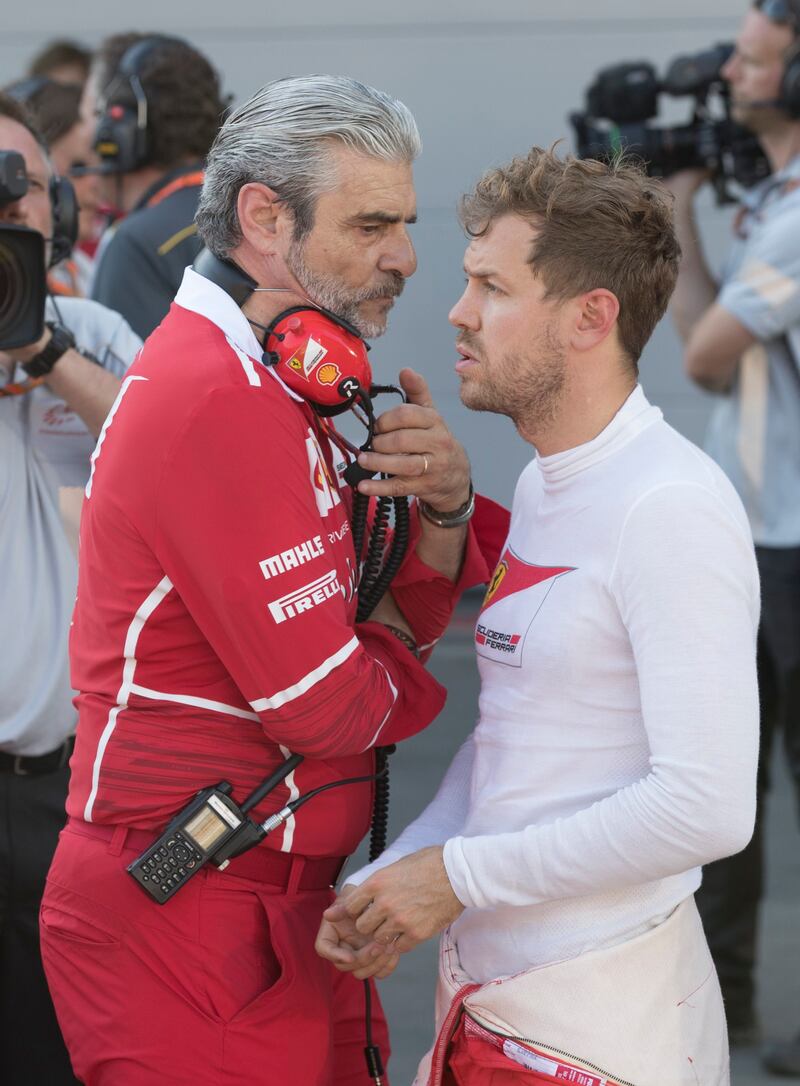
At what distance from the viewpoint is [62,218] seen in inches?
117

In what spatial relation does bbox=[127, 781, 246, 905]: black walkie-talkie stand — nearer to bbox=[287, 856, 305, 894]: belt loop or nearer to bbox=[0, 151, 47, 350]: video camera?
bbox=[287, 856, 305, 894]: belt loop

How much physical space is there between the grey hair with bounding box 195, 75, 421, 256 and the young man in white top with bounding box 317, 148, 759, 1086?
0.56 ft

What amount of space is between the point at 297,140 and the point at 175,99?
6.88 feet

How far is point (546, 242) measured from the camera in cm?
206

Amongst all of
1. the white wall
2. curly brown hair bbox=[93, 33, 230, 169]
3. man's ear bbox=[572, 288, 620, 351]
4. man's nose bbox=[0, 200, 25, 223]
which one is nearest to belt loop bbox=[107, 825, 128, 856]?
man's ear bbox=[572, 288, 620, 351]

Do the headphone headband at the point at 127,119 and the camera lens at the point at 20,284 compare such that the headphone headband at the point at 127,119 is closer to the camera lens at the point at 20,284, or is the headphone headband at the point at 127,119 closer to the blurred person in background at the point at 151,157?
the blurred person in background at the point at 151,157

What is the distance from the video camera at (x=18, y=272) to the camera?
8.57ft

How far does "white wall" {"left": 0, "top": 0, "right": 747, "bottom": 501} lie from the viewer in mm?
7441

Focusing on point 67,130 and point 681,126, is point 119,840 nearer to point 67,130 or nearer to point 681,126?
point 681,126

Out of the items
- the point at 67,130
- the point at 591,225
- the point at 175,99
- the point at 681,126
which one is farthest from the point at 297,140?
the point at 67,130

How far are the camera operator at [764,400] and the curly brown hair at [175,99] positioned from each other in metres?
1.23

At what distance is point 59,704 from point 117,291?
4.29ft

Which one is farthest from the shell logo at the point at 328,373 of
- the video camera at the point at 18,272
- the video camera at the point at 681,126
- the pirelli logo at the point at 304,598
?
the video camera at the point at 681,126

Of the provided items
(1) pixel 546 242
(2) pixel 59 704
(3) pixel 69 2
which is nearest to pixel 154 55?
(2) pixel 59 704
